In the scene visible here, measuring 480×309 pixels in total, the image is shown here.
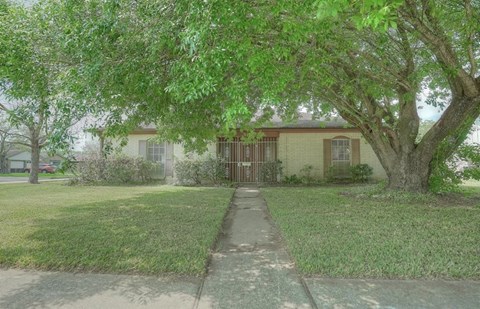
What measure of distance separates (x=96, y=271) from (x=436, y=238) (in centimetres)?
487

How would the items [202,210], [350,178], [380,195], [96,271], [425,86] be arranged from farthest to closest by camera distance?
[350,178], [425,86], [380,195], [202,210], [96,271]

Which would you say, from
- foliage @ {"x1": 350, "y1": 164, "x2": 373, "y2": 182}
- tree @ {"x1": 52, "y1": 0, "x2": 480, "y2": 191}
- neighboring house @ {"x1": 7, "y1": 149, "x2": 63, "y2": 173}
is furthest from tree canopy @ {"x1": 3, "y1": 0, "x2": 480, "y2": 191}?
neighboring house @ {"x1": 7, "y1": 149, "x2": 63, "y2": 173}

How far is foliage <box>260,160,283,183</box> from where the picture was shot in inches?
596

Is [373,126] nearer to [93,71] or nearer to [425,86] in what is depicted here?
[425,86]

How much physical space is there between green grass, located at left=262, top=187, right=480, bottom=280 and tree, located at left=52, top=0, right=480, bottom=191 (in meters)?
2.05

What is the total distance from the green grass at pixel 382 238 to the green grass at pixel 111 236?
143cm

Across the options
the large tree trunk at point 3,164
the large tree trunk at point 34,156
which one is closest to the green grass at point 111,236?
the large tree trunk at point 34,156

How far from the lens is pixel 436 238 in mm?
4875

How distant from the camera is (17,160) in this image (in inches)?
2156

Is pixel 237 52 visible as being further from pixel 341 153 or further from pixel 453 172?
pixel 341 153

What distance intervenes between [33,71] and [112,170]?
10426 millimetres

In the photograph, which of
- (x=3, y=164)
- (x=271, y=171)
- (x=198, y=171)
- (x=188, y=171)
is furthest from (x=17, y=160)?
(x=271, y=171)

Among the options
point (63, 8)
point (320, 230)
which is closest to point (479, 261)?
point (320, 230)

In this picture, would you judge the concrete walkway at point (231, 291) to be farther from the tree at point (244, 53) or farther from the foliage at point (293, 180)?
the foliage at point (293, 180)
